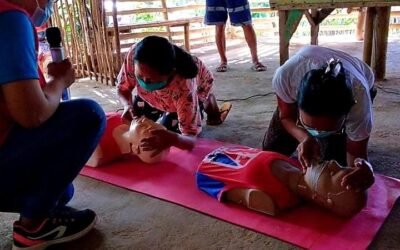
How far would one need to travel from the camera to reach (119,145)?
73.3 inches

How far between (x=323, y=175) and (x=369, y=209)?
22 centimetres

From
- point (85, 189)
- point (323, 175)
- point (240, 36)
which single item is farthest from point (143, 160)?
point (240, 36)

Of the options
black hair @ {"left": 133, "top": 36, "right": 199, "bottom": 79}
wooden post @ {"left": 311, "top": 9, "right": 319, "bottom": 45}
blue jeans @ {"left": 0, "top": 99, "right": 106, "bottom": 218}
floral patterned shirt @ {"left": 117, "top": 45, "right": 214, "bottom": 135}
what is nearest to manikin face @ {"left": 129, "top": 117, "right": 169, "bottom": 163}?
floral patterned shirt @ {"left": 117, "top": 45, "right": 214, "bottom": 135}

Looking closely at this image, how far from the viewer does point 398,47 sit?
4637mm

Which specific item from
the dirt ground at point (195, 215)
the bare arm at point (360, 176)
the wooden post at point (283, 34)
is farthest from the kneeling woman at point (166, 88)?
the wooden post at point (283, 34)

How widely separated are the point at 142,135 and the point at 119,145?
8.1 inches

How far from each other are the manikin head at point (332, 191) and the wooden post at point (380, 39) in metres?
1.92

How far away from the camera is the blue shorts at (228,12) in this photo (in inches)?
144

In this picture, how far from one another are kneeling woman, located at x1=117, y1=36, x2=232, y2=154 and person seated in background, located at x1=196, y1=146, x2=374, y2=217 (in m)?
0.25

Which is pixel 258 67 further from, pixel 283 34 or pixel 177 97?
pixel 177 97

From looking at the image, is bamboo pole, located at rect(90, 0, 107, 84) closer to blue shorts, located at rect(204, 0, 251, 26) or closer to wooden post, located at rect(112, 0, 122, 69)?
wooden post, located at rect(112, 0, 122, 69)

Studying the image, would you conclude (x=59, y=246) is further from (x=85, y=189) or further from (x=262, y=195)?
(x=262, y=195)

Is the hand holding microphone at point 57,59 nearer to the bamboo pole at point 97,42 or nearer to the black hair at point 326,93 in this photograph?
the black hair at point 326,93

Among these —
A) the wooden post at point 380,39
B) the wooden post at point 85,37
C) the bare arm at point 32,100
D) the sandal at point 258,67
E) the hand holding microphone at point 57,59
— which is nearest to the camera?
the bare arm at point 32,100
